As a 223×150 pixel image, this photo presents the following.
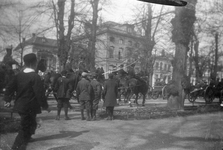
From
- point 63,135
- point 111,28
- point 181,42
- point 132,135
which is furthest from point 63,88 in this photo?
point 181,42

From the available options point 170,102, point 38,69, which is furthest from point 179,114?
point 38,69

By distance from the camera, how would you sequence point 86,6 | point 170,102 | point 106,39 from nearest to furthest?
point 86,6 → point 106,39 → point 170,102

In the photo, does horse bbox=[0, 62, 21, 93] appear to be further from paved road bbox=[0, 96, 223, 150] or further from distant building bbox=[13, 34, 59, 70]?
paved road bbox=[0, 96, 223, 150]

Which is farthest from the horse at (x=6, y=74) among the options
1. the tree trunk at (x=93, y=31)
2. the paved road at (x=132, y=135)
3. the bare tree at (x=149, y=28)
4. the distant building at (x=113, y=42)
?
the bare tree at (x=149, y=28)

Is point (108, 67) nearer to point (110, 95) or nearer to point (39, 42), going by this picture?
point (39, 42)

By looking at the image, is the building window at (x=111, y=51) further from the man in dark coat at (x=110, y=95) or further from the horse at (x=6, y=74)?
the man in dark coat at (x=110, y=95)

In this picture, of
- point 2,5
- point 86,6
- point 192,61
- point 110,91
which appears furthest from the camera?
point 110,91

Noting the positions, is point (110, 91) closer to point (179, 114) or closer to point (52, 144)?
point (179, 114)

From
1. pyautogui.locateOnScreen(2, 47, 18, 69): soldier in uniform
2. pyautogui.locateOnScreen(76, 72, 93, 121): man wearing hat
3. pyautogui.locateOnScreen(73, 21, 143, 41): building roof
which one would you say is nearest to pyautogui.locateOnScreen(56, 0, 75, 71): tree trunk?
pyautogui.locateOnScreen(73, 21, 143, 41): building roof
